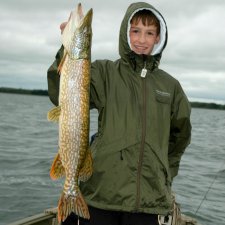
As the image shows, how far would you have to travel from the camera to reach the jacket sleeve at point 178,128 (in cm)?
450

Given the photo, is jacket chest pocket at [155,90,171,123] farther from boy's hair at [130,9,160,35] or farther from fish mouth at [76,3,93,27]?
fish mouth at [76,3,93,27]

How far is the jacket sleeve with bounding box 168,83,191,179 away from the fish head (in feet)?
3.95

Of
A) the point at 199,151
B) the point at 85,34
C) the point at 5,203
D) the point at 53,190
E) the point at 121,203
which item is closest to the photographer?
the point at 85,34

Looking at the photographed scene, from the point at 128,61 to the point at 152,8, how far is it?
0.57 m

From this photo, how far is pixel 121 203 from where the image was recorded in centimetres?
394

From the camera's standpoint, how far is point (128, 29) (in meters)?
4.34

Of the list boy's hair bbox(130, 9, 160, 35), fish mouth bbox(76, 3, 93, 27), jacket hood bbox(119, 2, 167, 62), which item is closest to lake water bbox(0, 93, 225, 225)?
jacket hood bbox(119, 2, 167, 62)

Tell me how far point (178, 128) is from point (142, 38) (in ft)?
3.28

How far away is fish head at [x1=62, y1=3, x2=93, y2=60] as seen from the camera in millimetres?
3621

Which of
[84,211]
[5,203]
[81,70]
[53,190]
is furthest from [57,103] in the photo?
[53,190]

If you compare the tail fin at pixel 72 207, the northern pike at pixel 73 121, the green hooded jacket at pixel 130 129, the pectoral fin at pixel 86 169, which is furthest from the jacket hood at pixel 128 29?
the tail fin at pixel 72 207

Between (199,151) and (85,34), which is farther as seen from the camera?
(199,151)

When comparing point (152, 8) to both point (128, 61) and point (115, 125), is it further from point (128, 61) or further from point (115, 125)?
point (115, 125)

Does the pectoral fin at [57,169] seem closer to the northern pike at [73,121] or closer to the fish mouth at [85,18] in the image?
the northern pike at [73,121]
